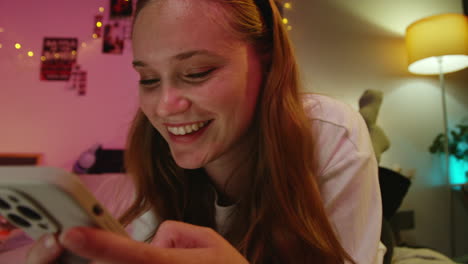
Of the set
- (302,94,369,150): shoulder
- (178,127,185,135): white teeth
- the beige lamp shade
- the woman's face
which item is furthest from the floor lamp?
(178,127,185,135): white teeth

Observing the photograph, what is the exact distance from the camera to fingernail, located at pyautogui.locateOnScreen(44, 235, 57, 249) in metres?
0.30

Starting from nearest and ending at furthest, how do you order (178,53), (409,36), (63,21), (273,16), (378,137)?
(178,53) → (273,16) → (378,137) → (63,21) → (409,36)

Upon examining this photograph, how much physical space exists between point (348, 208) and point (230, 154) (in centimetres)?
30

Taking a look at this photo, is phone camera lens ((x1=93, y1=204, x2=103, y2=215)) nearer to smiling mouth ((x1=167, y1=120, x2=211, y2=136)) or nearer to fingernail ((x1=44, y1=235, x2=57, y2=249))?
fingernail ((x1=44, y1=235, x2=57, y2=249))

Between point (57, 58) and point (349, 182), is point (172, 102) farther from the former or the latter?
point (57, 58)

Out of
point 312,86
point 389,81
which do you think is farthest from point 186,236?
point 389,81

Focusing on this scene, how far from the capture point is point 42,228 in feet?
0.97

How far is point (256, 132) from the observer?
31.9 inches

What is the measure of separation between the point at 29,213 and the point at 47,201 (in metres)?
0.05

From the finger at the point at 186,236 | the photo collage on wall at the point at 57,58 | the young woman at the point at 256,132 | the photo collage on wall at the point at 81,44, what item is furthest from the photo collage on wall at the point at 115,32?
the finger at the point at 186,236

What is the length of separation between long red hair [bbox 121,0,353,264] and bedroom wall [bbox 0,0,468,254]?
1.13 metres

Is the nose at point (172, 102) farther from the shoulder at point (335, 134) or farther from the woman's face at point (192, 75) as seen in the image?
the shoulder at point (335, 134)

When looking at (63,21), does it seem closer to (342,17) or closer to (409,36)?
(342,17)

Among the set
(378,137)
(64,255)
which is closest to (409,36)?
(378,137)
